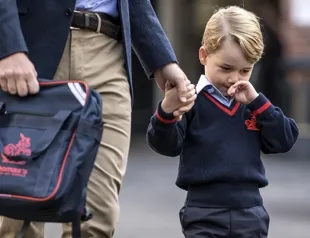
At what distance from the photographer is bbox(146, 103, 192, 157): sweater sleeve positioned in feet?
13.2

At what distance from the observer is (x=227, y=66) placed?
4.17 metres

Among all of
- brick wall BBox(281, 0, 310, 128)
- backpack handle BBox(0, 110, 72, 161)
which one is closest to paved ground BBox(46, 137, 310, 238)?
brick wall BBox(281, 0, 310, 128)

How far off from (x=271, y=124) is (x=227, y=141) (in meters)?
0.19

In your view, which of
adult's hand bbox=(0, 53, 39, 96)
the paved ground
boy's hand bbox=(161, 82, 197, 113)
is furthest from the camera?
the paved ground

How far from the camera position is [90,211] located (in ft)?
13.1

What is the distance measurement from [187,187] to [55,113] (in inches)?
33.3

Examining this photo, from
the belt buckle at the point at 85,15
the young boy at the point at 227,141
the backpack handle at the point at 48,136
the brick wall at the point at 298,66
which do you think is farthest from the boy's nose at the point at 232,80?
the brick wall at the point at 298,66

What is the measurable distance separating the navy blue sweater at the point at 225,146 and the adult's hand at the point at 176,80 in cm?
10

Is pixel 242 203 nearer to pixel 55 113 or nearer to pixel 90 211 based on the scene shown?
pixel 90 211

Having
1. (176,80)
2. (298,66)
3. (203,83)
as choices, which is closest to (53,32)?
(176,80)

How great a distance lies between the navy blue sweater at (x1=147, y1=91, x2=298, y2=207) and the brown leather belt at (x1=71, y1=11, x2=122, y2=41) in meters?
0.40

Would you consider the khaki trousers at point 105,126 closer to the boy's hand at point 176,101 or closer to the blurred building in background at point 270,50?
the boy's hand at point 176,101

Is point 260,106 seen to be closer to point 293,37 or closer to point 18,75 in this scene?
point 18,75

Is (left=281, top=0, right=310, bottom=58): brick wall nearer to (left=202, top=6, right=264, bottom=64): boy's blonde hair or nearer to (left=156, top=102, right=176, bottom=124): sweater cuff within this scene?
(left=202, top=6, right=264, bottom=64): boy's blonde hair
